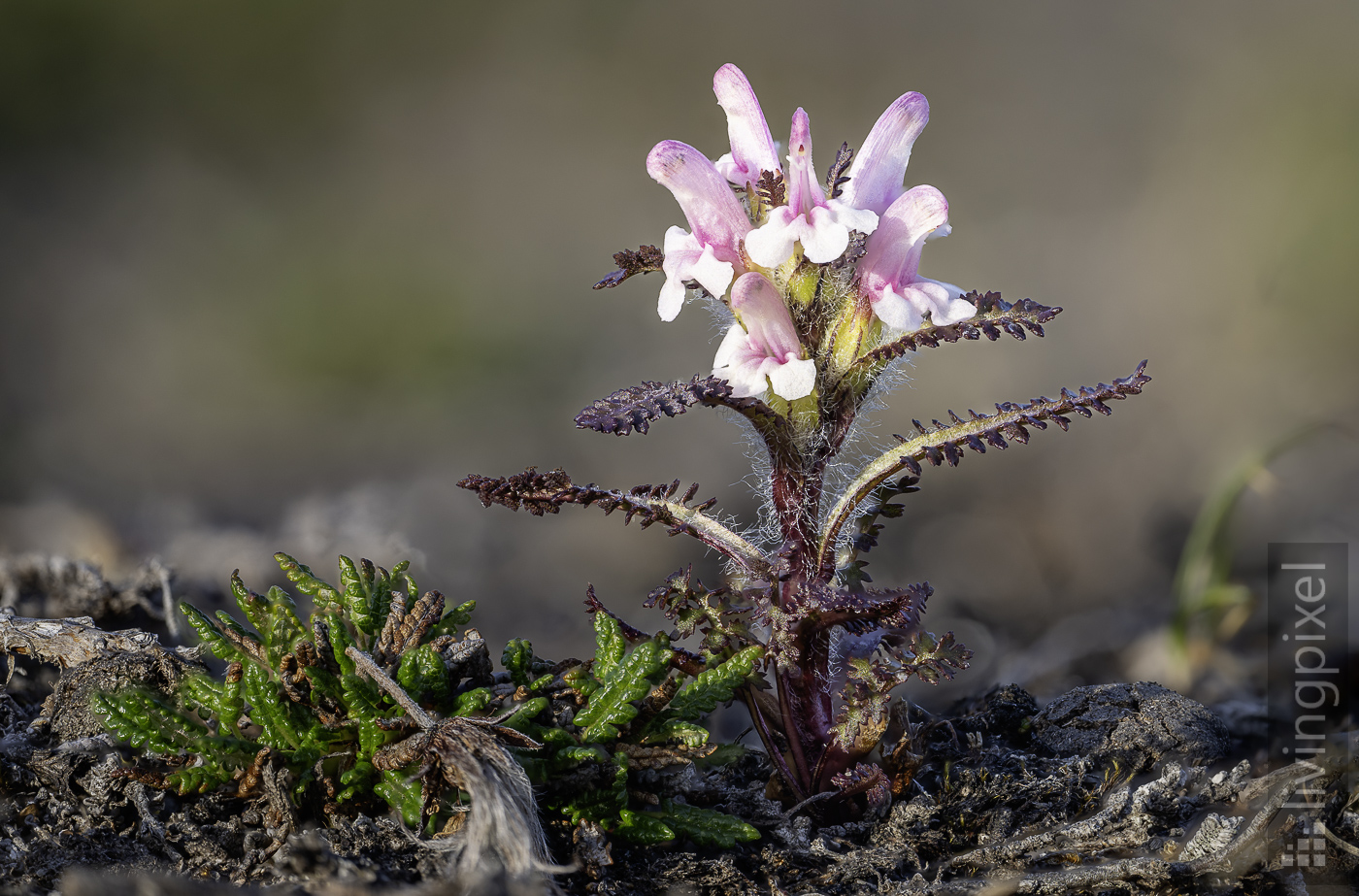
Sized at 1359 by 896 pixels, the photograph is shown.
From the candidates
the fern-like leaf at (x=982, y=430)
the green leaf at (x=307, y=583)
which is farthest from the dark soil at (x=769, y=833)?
the fern-like leaf at (x=982, y=430)

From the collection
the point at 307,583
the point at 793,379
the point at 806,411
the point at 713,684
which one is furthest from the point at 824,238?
the point at 307,583

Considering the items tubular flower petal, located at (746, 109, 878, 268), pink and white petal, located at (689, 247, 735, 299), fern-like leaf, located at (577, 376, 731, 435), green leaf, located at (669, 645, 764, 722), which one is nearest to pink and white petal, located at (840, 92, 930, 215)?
tubular flower petal, located at (746, 109, 878, 268)

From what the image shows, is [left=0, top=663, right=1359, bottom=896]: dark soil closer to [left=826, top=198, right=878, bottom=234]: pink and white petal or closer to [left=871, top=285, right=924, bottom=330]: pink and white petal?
[left=871, top=285, right=924, bottom=330]: pink and white petal

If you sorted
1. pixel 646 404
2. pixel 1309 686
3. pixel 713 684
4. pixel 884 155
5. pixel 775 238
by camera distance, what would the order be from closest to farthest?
pixel 646 404 → pixel 775 238 → pixel 713 684 → pixel 884 155 → pixel 1309 686

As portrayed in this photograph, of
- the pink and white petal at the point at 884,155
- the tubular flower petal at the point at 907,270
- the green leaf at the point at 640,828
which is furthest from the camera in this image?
the pink and white petal at the point at 884,155

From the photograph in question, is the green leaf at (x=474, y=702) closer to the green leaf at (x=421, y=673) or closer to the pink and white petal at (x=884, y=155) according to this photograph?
the green leaf at (x=421, y=673)

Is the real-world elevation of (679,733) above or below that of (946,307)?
below

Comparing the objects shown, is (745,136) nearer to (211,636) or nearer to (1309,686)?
(211,636)
